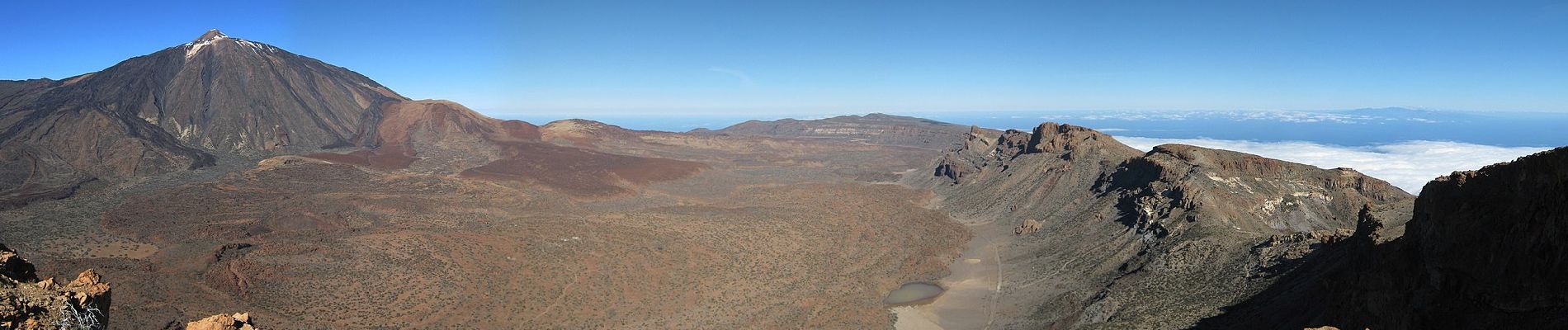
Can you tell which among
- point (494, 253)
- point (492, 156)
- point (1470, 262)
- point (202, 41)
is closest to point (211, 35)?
point (202, 41)

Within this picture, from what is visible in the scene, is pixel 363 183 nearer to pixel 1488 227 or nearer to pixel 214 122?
pixel 214 122

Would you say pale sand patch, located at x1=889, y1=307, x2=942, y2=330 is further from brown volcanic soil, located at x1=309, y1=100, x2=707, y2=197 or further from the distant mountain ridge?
the distant mountain ridge

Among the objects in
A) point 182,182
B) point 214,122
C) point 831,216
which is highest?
point 214,122

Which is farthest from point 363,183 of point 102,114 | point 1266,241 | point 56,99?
point 1266,241

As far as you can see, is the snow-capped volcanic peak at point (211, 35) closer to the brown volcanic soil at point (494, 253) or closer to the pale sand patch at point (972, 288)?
the brown volcanic soil at point (494, 253)

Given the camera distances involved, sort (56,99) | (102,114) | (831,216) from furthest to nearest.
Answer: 1. (56,99)
2. (102,114)
3. (831,216)

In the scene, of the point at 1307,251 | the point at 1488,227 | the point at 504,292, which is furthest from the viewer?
the point at 504,292

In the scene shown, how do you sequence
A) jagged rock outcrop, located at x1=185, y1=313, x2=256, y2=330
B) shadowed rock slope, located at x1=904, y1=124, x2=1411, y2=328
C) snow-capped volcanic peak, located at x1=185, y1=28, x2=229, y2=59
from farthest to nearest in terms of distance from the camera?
snow-capped volcanic peak, located at x1=185, y1=28, x2=229, y2=59 < shadowed rock slope, located at x1=904, y1=124, x2=1411, y2=328 < jagged rock outcrop, located at x1=185, y1=313, x2=256, y2=330

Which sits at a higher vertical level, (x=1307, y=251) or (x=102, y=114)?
(x=102, y=114)

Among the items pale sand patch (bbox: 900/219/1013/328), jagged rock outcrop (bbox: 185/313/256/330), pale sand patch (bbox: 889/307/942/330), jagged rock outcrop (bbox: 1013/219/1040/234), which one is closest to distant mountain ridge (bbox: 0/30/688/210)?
pale sand patch (bbox: 900/219/1013/328)
